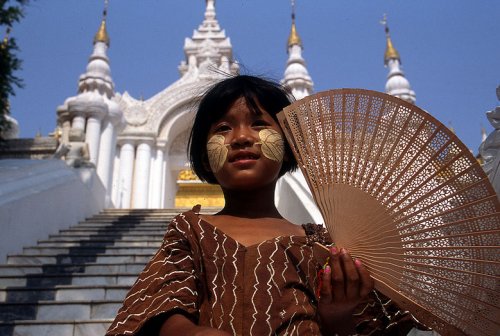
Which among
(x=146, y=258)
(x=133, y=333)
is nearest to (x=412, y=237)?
(x=133, y=333)

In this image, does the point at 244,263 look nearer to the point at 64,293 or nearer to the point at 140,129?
the point at 64,293

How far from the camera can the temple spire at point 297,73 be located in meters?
13.4

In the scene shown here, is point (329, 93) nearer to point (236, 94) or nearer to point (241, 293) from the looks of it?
point (236, 94)

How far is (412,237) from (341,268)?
0.67 feet

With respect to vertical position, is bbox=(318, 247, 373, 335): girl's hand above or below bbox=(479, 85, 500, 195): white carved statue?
below

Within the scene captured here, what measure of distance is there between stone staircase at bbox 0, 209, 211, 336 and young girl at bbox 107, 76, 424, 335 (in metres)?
2.14

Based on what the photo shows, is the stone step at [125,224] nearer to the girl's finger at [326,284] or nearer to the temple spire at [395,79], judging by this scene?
the girl's finger at [326,284]

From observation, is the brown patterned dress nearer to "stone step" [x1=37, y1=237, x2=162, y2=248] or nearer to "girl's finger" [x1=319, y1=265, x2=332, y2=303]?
"girl's finger" [x1=319, y1=265, x2=332, y2=303]

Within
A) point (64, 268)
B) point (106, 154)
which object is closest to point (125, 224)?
point (64, 268)

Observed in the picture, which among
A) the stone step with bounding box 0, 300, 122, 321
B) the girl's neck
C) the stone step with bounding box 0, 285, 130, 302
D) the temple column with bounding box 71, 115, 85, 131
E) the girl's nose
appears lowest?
the stone step with bounding box 0, 300, 122, 321

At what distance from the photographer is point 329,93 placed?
135cm

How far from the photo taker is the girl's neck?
1655 mm

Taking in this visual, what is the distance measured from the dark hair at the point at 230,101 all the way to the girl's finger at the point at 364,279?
0.57 metres

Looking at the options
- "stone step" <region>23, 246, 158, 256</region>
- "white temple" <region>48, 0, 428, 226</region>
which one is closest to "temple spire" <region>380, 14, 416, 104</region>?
"white temple" <region>48, 0, 428, 226</region>
